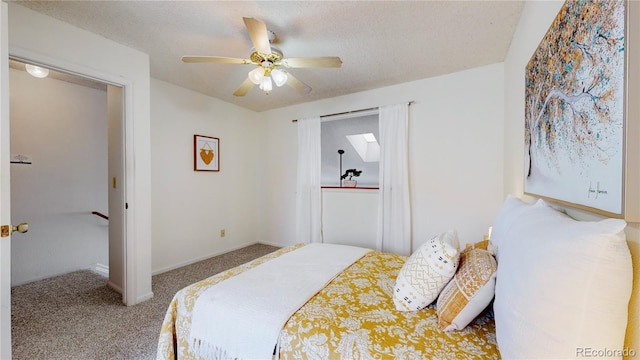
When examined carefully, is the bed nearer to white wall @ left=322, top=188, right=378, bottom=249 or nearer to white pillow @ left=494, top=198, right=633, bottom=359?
Answer: white pillow @ left=494, top=198, right=633, bottom=359

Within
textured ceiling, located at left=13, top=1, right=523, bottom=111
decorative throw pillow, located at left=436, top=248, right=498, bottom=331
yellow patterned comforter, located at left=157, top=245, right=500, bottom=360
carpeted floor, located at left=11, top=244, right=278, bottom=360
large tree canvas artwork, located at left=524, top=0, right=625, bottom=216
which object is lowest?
carpeted floor, located at left=11, top=244, right=278, bottom=360

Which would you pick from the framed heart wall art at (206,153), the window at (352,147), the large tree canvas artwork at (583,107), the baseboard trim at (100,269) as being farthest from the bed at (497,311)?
the baseboard trim at (100,269)

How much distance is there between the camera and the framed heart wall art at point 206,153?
3.40 meters

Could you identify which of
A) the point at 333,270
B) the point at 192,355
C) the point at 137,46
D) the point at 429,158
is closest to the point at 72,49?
the point at 137,46

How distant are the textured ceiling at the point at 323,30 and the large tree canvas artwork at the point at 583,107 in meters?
0.85

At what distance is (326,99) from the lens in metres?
3.65

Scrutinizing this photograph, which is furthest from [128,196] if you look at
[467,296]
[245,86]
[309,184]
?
[467,296]

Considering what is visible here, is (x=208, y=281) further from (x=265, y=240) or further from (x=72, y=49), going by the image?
(x=265, y=240)

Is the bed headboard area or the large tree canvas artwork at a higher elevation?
the large tree canvas artwork

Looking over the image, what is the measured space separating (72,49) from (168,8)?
938 millimetres

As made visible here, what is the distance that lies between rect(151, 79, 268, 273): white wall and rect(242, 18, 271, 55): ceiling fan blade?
2048 millimetres

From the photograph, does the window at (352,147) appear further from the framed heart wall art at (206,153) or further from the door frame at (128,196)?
the door frame at (128,196)

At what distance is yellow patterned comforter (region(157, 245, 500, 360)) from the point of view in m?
0.93

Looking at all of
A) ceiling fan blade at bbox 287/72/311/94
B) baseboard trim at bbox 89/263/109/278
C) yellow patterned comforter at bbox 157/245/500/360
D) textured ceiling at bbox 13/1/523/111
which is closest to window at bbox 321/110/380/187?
textured ceiling at bbox 13/1/523/111
